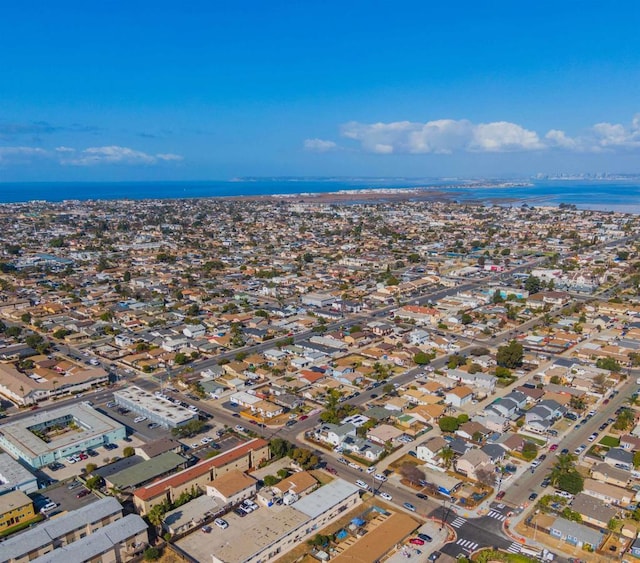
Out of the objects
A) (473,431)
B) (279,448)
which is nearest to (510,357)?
(473,431)

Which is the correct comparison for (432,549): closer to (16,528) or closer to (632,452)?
(632,452)

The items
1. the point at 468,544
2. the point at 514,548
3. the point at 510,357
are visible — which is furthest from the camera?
the point at 510,357

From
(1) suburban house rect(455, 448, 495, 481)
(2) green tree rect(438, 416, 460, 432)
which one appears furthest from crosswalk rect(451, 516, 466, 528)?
(2) green tree rect(438, 416, 460, 432)

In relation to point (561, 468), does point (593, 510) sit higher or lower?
lower

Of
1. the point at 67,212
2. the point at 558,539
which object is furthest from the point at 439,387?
the point at 67,212

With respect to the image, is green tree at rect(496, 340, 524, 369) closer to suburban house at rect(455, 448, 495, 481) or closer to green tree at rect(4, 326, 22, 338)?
suburban house at rect(455, 448, 495, 481)

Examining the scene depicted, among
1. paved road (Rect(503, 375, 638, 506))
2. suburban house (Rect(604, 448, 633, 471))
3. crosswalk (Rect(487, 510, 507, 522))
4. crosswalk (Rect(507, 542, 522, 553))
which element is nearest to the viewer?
crosswalk (Rect(507, 542, 522, 553))

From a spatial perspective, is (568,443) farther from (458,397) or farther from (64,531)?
(64,531)
